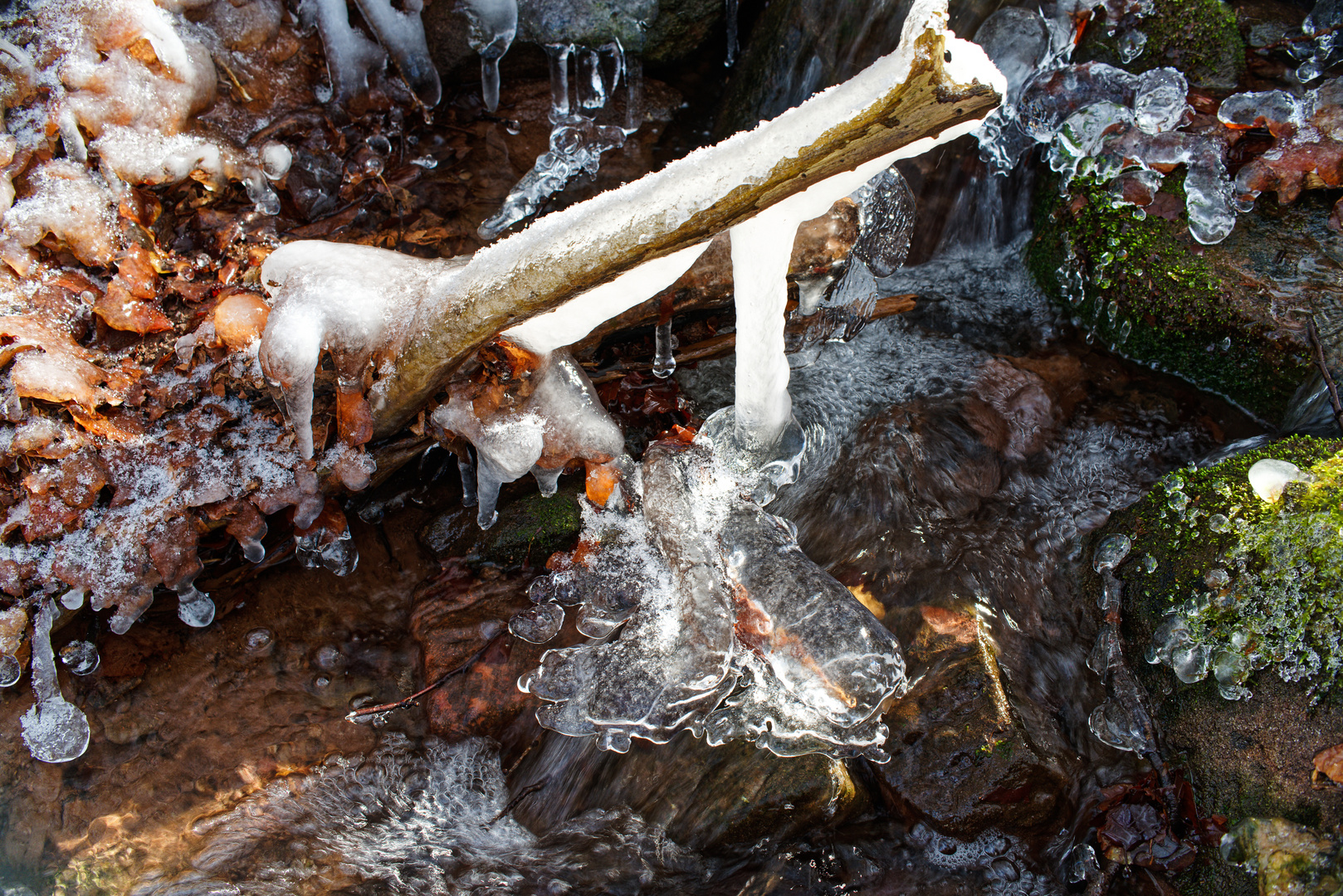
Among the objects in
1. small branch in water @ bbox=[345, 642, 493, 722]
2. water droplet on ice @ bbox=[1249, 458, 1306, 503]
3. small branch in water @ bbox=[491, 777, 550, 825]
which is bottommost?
small branch in water @ bbox=[491, 777, 550, 825]

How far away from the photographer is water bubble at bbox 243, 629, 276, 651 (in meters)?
3.34

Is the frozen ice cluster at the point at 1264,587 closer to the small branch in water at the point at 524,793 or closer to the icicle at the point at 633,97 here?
Answer: the small branch in water at the point at 524,793

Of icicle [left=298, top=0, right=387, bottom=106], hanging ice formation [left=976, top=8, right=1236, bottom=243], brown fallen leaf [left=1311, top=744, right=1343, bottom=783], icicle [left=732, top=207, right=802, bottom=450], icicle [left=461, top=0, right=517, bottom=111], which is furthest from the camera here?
icicle [left=461, top=0, right=517, bottom=111]

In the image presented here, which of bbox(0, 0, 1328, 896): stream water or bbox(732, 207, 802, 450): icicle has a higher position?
bbox(732, 207, 802, 450): icicle

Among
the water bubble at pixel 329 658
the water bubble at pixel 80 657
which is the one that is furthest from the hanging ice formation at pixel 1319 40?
the water bubble at pixel 80 657

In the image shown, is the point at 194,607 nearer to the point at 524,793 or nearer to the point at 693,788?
the point at 524,793

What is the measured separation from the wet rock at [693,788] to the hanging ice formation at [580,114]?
3217 millimetres

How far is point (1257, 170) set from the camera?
373 centimetres

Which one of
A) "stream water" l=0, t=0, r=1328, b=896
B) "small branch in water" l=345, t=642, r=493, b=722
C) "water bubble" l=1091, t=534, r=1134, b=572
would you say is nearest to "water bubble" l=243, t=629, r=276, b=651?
"stream water" l=0, t=0, r=1328, b=896

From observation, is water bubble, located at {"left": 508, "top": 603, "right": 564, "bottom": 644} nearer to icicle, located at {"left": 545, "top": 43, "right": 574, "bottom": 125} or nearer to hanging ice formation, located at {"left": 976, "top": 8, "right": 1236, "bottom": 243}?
icicle, located at {"left": 545, "top": 43, "right": 574, "bottom": 125}

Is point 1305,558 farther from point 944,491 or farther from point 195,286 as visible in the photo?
point 195,286

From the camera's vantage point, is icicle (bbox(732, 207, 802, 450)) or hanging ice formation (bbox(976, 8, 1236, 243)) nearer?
icicle (bbox(732, 207, 802, 450))

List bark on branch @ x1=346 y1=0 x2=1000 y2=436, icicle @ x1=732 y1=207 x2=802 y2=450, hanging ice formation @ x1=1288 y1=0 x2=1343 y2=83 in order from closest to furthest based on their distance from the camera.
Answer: bark on branch @ x1=346 y1=0 x2=1000 y2=436 < icicle @ x1=732 y1=207 x2=802 y2=450 < hanging ice formation @ x1=1288 y1=0 x2=1343 y2=83

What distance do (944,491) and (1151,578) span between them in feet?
2.96
